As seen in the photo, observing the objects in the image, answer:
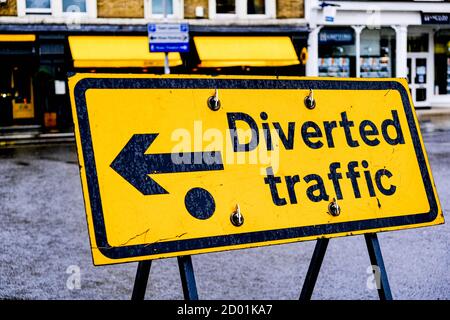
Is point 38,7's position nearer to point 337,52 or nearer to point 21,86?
point 21,86

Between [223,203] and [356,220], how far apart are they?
0.60m

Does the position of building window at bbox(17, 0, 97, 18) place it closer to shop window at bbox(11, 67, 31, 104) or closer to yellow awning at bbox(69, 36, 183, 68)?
yellow awning at bbox(69, 36, 183, 68)

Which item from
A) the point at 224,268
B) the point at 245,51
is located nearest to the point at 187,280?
the point at 224,268

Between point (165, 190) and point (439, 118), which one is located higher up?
point (165, 190)

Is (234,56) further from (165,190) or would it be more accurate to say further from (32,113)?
(165,190)

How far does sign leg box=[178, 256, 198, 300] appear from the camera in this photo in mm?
2258

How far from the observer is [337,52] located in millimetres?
24016

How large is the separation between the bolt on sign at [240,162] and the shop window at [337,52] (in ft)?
69.3

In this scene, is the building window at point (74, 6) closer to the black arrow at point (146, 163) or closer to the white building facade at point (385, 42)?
the white building facade at point (385, 42)

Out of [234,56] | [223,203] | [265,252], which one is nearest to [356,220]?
[223,203]

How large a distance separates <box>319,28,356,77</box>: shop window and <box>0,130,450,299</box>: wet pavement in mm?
16949

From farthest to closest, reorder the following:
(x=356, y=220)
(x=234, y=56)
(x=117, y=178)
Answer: (x=234, y=56) → (x=356, y=220) → (x=117, y=178)

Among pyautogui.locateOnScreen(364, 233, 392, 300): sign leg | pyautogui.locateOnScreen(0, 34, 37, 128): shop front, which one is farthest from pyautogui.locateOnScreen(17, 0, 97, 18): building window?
pyautogui.locateOnScreen(364, 233, 392, 300): sign leg
